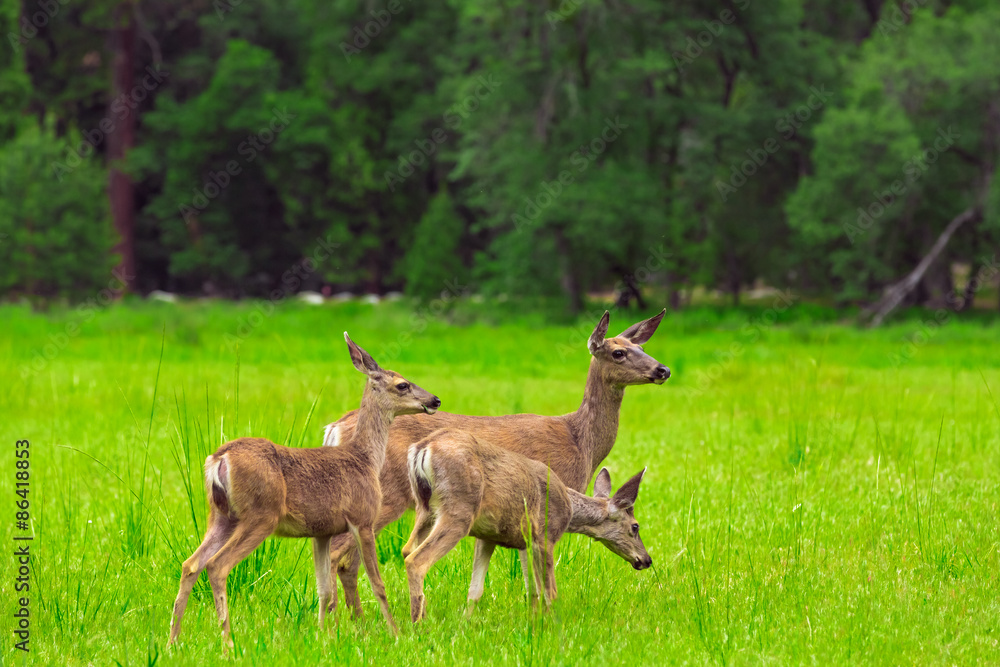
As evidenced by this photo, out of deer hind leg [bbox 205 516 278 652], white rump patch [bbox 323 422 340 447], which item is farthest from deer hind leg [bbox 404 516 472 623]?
white rump patch [bbox 323 422 340 447]

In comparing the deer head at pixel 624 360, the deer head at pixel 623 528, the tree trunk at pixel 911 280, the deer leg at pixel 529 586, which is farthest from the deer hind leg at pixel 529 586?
the tree trunk at pixel 911 280

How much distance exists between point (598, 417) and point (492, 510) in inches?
65.5

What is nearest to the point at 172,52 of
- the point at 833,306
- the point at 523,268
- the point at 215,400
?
the point at 523,268

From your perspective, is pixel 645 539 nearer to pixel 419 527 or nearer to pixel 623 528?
pixel 623 528

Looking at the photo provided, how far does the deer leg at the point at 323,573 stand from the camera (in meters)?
5.98

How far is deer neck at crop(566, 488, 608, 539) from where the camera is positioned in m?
6.48

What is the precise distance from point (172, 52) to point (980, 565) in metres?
45.2

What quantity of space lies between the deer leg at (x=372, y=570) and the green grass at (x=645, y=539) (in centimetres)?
13

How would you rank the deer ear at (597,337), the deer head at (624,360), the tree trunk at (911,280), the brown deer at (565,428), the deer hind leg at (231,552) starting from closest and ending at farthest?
the deer hind leg at (231,552), the brown deer at (565,428), the deer ear at (597,337), the deer head at (624,360), the tree trunk at (911,280)

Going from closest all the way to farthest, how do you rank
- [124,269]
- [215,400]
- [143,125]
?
1. [215,400]
2. [124,269]
3. [143,125]

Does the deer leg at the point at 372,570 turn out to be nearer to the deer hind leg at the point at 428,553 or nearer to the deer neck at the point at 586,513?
the deer hind leg at the point at 428,553

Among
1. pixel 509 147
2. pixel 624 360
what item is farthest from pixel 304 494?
pixel 509 147

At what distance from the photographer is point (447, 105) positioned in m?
42.8

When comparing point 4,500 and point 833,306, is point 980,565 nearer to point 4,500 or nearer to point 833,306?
point 4,500
